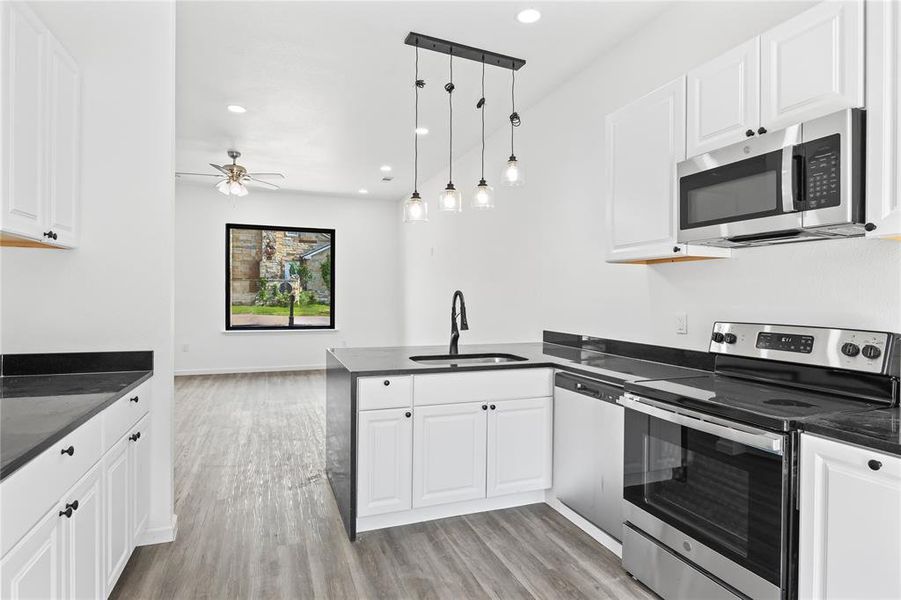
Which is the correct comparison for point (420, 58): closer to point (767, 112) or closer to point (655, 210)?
point (655, 210)

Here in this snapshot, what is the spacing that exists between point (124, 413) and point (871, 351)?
9.32 ft

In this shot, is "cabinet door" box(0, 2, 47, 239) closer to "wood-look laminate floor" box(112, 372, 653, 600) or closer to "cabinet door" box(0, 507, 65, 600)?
"cabinet door" box(0, 507, 65, 600)

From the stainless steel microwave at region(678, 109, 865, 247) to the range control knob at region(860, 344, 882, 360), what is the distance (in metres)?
0.41

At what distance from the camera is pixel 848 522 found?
1402 mm

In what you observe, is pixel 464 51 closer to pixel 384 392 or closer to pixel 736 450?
pixel 384 392

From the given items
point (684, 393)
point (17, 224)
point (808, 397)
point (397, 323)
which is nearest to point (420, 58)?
point (17, 224)

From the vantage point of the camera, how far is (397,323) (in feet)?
28.0

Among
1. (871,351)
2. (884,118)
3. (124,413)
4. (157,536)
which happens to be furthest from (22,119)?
(871,351)

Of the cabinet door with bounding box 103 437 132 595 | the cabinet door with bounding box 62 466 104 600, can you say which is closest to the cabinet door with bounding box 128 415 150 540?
the cabinet door with bounding box 103 437 132 595

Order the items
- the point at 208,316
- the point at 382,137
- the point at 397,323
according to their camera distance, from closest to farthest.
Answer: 1. the point at 382,137
2. the point at 208,316
3. the point at 397,323

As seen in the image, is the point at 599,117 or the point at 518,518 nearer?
the point at 518,518

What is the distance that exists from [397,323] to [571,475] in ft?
19.8

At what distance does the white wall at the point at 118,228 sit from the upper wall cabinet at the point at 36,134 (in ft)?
0.35

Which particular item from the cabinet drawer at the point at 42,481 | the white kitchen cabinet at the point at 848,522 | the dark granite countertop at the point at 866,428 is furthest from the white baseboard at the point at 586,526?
the cabinet drawer at the point at 42,481
